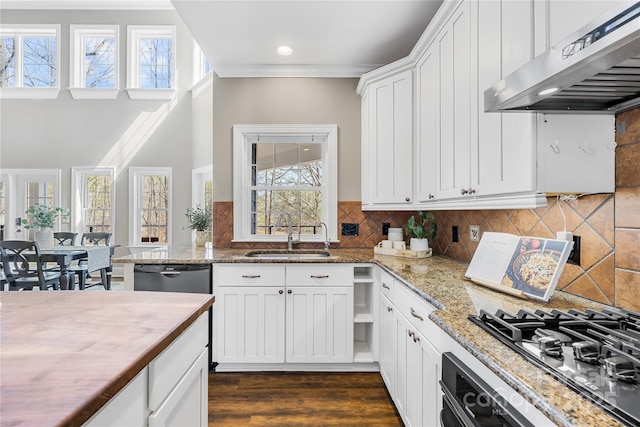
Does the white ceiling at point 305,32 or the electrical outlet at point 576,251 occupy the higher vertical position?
the white ceiling at point 305,32

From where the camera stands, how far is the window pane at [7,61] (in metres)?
5.74

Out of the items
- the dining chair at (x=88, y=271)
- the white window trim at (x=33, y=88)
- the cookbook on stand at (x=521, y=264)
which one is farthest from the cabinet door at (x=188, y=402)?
the white window trim at (x=33, y=88)

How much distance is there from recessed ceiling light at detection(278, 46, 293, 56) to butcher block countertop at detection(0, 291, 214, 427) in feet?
7.37

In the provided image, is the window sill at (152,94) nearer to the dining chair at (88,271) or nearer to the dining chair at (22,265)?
the dining chair at (88,271)

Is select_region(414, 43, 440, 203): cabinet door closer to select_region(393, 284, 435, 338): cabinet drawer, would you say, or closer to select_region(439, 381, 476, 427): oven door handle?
select_region(393, 284, 435, 338): cabinet drawer

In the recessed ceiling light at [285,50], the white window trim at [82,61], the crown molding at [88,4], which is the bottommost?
the recessed ceiling light at [285,50]

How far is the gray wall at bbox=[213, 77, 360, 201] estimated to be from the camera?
10.3 feet

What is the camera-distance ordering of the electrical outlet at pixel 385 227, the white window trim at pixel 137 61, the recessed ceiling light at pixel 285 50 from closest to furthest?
the recessed ceiling light at pixel 285 50 < the electrical outlet at pixel 385 227 < the white window trim at pixel 137 61

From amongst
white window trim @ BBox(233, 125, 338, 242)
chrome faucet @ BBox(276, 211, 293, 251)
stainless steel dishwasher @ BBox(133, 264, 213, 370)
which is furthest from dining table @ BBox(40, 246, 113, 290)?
chrome faucet @ BBox(276, 211, 293, 251)

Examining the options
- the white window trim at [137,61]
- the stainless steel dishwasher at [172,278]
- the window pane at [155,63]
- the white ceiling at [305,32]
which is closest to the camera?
the white ceiling at [305,32]

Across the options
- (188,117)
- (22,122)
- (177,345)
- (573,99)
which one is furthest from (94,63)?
(573,99)

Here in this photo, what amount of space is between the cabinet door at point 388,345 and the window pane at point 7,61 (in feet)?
24.6

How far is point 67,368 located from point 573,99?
5.33 feet

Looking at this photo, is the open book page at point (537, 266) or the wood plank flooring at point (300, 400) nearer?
the open book page at point (537, 266)
